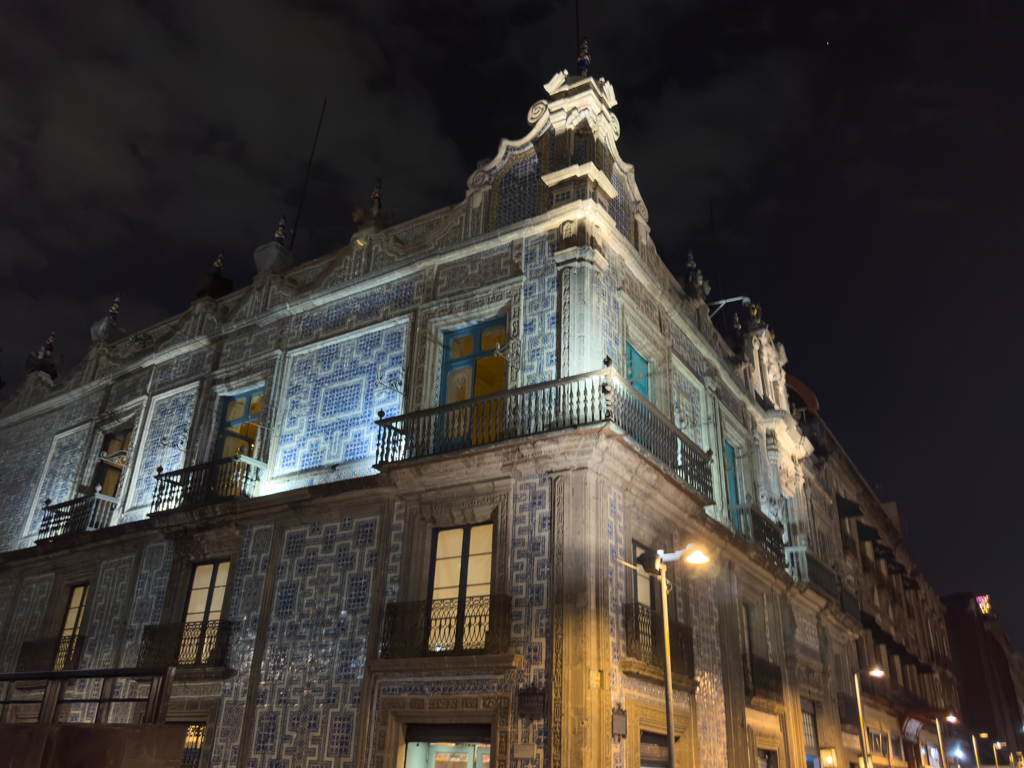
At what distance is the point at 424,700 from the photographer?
10680mm

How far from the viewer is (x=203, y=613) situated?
1421cm

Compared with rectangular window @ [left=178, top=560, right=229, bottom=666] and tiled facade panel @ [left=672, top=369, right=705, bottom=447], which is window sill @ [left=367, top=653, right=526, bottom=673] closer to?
rectangular window @ [left=178, top=560, right=229, bottom=666]

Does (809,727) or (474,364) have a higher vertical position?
(474,364)

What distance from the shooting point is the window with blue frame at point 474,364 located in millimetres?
13562

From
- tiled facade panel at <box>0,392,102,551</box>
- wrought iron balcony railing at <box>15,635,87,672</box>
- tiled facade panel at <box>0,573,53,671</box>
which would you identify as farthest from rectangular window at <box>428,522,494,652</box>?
tiled facade panel at <box>0,392,102,551</box>

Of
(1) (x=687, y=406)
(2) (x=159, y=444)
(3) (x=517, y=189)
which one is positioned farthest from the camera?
(2) (x=159, y=444)

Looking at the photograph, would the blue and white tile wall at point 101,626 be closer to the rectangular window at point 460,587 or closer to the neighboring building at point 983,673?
the rectangular window at point 460,587

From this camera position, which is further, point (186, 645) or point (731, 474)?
point (731, 474)

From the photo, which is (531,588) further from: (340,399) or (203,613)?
(203,613)

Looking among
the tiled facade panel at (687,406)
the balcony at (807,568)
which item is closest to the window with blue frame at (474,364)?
the tiled facade panel at (687,406)

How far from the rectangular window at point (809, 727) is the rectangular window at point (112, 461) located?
17.1 m

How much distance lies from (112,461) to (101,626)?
4368 mm

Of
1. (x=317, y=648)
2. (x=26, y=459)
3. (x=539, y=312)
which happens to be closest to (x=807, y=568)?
(x=539, y=312)

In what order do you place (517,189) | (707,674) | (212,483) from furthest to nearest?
(212,483) → (517,189) → (707,674)
